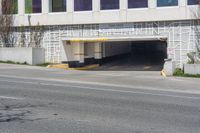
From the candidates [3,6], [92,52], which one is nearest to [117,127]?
[3,6]

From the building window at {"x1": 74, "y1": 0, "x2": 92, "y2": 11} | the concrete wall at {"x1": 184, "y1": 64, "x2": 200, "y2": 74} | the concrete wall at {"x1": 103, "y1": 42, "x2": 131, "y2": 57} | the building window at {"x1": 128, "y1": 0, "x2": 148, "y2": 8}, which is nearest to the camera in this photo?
the concrete wall at {"x1": 184, "y1": 64, "x2": 200, "y2": 74}

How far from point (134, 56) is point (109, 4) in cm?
1683

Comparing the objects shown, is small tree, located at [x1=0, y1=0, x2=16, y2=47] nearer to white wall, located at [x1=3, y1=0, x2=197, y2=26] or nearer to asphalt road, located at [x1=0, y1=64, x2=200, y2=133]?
white wall, located at [x1=3, y1=0, x2=197, y2=26]

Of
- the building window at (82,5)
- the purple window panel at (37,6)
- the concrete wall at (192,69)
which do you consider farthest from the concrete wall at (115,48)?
the concrete wall at (192,69)

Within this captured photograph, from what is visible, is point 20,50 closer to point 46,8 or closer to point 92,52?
point 46,8

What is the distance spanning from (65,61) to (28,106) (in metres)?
19.7

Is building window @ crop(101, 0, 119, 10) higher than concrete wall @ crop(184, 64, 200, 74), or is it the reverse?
building window @ crop(101, 0, 119, 10)

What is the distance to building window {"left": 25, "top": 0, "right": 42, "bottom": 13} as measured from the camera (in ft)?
101

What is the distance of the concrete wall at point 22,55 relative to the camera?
2844cm

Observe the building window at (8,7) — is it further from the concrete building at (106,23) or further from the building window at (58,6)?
the building window at (58,6)

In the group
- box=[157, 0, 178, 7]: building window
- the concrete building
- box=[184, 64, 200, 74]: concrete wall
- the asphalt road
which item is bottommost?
the asphalt road

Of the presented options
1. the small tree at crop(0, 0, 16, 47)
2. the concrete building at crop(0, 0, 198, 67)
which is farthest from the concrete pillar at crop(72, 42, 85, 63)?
the small tree at crop(0, 0, 16, 47)

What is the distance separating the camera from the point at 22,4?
1232 inches

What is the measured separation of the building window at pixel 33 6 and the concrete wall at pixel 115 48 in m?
7.87
